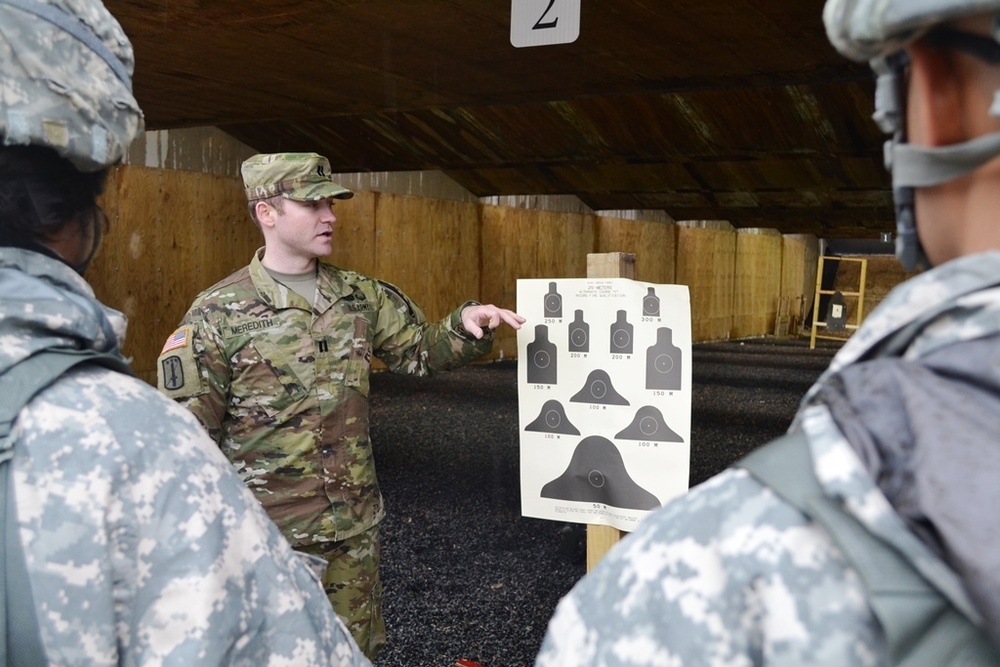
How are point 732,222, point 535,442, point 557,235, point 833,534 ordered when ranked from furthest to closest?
point 732,222 < point 557,235 < point 535,442 < point 833,534

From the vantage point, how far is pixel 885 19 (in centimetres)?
53

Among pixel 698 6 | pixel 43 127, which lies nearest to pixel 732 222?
pixel 698 6

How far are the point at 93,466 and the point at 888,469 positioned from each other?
0.69 metres

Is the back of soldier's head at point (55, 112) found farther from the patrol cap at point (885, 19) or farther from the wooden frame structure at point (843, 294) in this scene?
the wooden frame structure at point (843, 294)

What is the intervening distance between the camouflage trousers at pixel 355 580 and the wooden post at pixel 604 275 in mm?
722

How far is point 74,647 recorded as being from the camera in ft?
2.49

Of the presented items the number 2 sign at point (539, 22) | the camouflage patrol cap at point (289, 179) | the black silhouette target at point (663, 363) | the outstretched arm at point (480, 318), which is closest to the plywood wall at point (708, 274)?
the number 2 sign at point (539, 22)

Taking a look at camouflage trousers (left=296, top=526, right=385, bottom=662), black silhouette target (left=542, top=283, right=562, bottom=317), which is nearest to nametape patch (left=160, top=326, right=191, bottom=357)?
camouflage trousers (left=296, top=526, right=385, bottom=662)

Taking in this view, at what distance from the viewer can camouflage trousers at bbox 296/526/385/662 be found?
2270mm

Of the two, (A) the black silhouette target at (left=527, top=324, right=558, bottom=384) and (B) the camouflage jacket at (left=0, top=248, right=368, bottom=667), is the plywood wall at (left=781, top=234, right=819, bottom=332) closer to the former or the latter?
(A) the black silhouette target at (left=527, top=324, right=558, bottom=384)

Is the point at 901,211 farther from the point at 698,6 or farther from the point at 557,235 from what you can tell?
the point at 557,235

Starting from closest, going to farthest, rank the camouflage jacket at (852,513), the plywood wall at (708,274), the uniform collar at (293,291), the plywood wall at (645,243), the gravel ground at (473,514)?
the camouflage jacket at (852,513) → the uniform collar at (293,291) → the gravel ground at (473,514) → the plywood wall at (645,243) → the plywood wall at (708,274)

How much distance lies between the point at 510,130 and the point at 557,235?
426cm

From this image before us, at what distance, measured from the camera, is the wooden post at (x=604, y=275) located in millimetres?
2664
